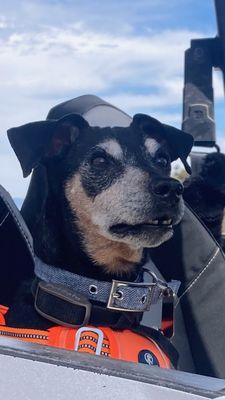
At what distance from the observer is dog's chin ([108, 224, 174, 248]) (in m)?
2.88

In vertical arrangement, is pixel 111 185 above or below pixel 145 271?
above

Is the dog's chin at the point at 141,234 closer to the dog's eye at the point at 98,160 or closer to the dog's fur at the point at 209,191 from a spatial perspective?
the dog's eye at the point at 98,160

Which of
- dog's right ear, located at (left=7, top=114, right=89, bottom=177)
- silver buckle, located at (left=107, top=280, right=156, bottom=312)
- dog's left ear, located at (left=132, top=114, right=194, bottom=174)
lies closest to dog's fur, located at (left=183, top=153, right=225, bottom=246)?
dog's left ear, located at (left=132, top=114, right=194, bottom=174)

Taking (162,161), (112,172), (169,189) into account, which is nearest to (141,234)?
(169,189)

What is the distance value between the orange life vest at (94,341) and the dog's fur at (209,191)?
3.07 feet

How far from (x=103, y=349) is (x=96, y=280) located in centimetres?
37

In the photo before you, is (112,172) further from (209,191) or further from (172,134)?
(209,191)

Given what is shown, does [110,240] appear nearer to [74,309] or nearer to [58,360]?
[74,309]

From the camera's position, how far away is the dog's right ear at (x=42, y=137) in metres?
2.86

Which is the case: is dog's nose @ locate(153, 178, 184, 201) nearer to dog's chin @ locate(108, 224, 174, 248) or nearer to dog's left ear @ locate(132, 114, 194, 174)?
dog's chin @ locate(108, 224, 174, 248)

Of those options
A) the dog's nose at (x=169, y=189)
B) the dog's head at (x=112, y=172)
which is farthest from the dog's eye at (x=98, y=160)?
the dog's nose at (x=169, y=189)

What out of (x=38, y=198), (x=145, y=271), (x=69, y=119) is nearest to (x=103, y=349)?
(x=145, y=271)

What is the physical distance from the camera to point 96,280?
9.14ft

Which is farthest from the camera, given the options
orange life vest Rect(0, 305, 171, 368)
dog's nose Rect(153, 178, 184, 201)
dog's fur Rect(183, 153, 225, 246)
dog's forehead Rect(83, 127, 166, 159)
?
dog's fur Rect(183, 153, 225, 246)
